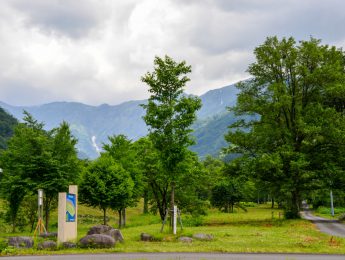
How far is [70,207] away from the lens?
24.2 metres

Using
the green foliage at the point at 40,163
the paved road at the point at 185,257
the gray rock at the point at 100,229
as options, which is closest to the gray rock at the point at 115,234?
the gray rock at the point at 100,229

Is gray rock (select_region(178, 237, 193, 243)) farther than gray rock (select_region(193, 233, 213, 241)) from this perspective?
No

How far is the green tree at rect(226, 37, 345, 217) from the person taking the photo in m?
39.7

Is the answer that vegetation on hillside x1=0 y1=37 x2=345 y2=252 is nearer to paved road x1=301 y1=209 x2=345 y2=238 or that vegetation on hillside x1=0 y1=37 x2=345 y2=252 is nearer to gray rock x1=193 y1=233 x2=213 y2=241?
paved road x1=301 y1=209 x2=345 y2=238

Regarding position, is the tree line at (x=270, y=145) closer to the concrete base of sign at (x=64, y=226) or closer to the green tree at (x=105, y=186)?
the green tree at (x=105, y=186)

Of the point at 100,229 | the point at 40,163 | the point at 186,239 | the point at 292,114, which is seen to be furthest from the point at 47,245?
the point at 292,114

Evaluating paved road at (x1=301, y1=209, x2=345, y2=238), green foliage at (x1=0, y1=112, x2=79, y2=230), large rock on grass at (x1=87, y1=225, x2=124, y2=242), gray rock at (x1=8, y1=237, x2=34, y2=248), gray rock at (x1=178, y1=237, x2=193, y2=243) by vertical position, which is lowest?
paved road at (x1=301, y1=209, x2=345, y2=238)

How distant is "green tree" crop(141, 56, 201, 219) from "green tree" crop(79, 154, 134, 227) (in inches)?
729

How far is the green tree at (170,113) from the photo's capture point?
28.7 metres

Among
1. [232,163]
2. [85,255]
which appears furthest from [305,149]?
[85,255]

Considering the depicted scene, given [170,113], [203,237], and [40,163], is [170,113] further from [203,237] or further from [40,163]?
[40,163]

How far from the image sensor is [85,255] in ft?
63.4

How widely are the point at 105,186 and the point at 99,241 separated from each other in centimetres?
2574

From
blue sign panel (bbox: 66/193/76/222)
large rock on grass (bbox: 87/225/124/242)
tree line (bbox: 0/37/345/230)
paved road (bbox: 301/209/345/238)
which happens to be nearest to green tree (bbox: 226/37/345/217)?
tree line (bbox: 0/37/345/230)
